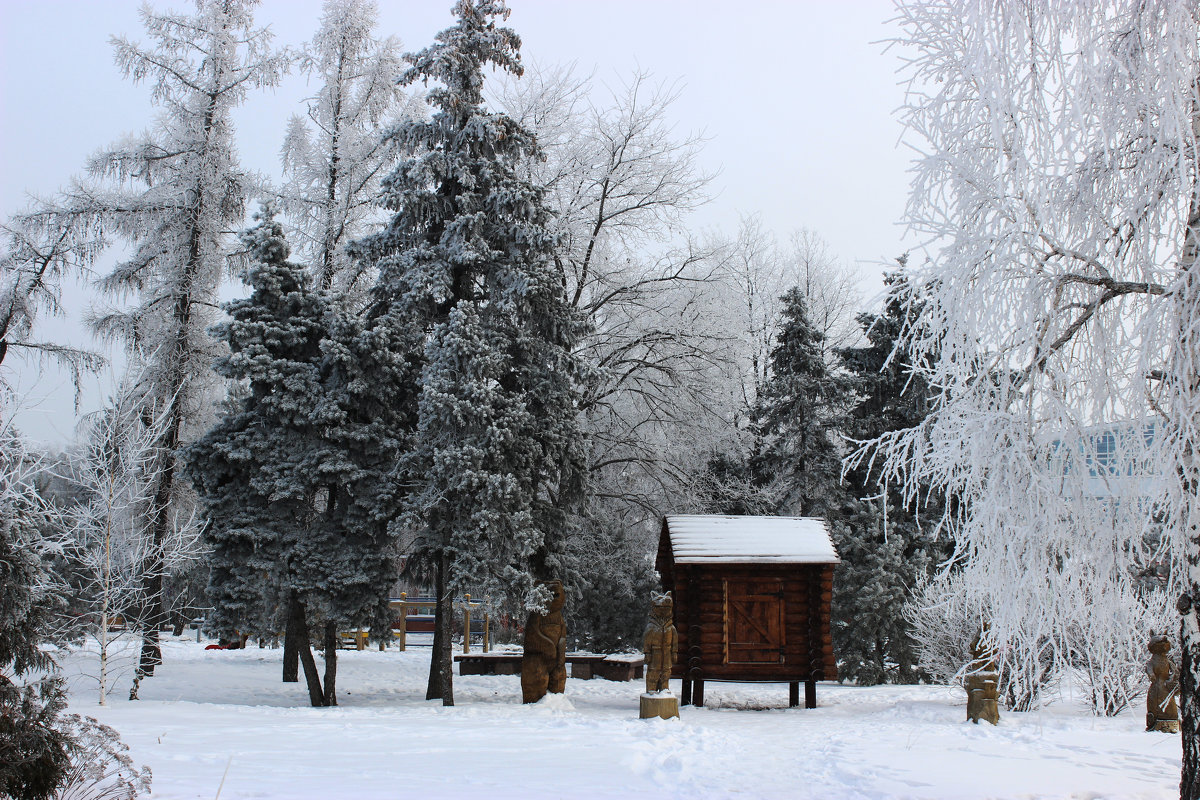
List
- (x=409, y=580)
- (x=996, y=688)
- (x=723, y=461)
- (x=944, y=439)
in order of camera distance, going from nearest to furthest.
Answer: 1. (x=944, y=439)
2. (x=996, y=688)
3. (x=409, y=580)
4. (x=723, y=461)

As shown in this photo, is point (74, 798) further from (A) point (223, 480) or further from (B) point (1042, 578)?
(A) point (223, 480)

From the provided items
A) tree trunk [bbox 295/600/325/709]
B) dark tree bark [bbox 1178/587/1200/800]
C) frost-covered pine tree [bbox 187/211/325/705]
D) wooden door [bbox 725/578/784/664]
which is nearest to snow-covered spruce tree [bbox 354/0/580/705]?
frost-covered pine tree [bbox 187/211/325/705]

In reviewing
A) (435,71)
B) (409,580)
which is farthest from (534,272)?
(409,580)

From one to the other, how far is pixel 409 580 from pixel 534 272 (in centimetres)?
624

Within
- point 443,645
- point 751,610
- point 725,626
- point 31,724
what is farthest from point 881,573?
point 31,724

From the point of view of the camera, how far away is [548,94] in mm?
20141

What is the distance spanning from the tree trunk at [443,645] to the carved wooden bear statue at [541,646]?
48.2 inches

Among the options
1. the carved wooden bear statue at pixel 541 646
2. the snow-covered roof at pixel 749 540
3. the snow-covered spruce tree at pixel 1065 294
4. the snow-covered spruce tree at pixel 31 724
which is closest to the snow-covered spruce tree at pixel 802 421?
the snow-covered roof at pixel 749 540

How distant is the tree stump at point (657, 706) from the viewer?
38.2ft

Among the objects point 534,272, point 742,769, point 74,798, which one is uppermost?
point 534,272

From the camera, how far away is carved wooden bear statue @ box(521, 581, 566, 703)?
13.3 m

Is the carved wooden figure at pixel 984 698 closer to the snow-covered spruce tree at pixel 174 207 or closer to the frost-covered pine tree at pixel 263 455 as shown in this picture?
the frost-covered pine tree at pixel 263 455

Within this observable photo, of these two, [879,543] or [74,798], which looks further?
[879,543]

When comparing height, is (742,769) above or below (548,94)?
below
